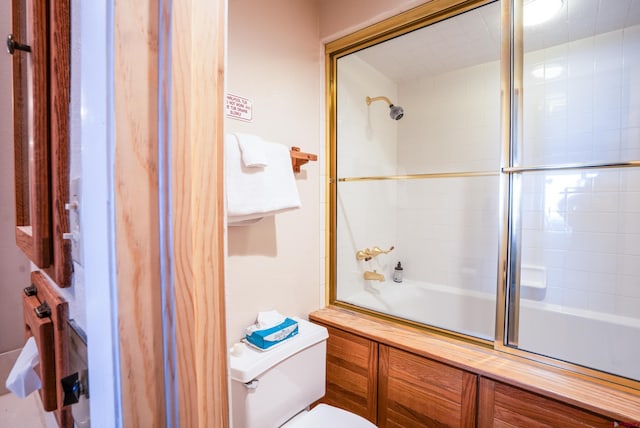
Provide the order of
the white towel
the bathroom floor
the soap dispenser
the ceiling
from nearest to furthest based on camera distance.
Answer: the white towel, the bathroom floor, the ceiling, the soap dispenser

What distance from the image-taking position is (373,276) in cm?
207

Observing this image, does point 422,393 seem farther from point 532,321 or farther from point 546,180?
point 546,180

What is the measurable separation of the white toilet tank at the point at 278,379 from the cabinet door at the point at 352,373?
19cm

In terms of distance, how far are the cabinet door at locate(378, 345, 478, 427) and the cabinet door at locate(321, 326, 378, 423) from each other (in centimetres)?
5

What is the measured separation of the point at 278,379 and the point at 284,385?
0.05m

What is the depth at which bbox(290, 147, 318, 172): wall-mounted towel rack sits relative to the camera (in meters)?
1.41

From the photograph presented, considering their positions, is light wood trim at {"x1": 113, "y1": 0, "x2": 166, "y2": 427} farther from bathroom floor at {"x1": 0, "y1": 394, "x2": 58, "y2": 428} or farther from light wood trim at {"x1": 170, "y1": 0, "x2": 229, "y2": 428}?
bathroom floor at {"x1": 0, "y1": 394, "x2": 58, "y2": 428}

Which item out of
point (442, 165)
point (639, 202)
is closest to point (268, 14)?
point (442, 165)

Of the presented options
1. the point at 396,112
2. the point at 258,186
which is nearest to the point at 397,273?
the point at 396,112

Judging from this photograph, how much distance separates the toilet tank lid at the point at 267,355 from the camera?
1016mm

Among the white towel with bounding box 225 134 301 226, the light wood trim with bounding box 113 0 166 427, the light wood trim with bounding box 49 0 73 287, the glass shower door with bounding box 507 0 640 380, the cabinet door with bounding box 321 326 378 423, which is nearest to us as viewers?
the light wood trim with bounding box 113 0 166 427

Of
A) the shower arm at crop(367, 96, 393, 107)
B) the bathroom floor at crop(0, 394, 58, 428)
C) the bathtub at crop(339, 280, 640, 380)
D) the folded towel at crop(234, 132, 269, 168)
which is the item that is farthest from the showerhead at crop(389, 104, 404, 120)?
the bathroom floor at crop(0, 394, 58, 428)

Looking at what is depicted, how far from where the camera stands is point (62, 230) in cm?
61

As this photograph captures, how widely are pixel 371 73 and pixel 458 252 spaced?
1468 millimetres
